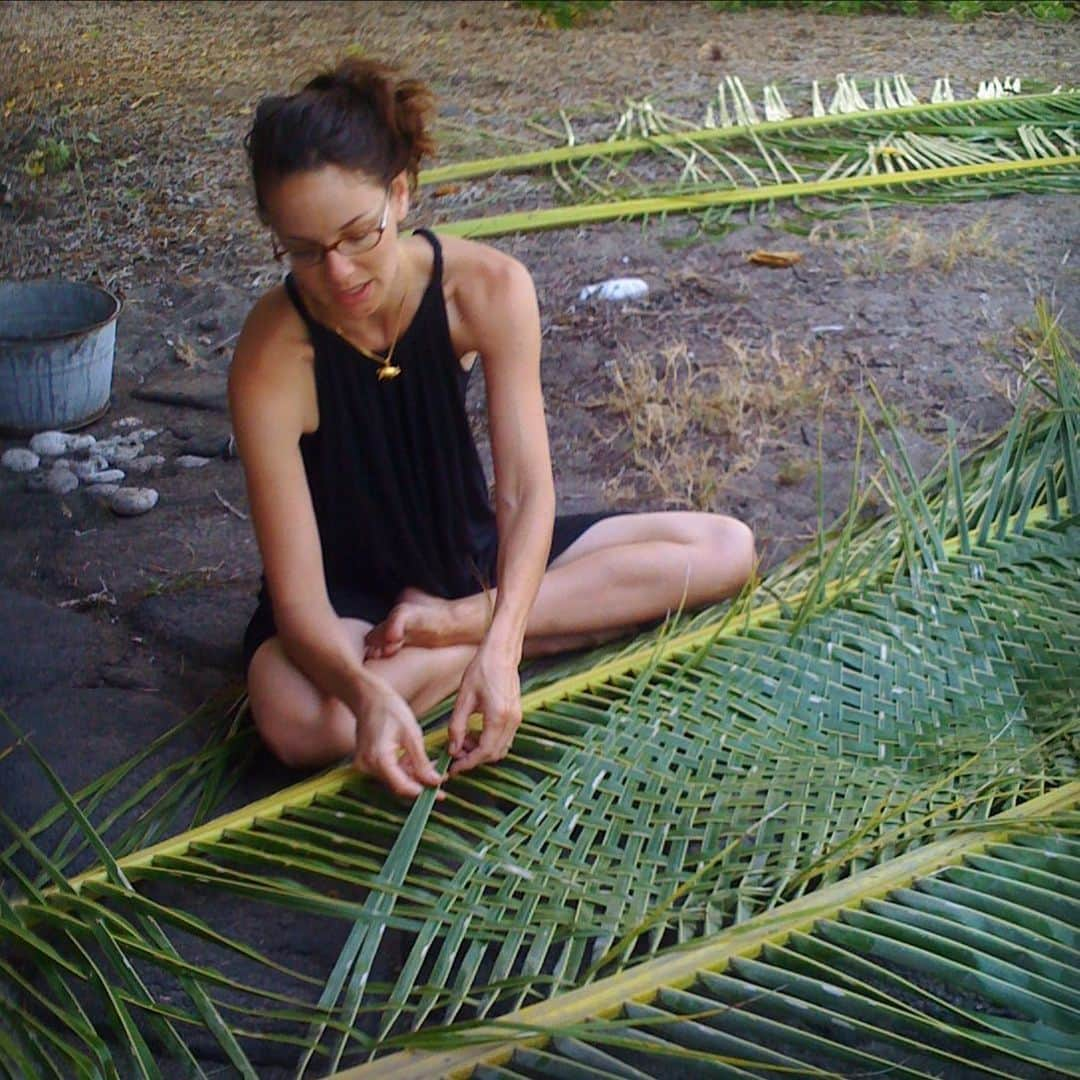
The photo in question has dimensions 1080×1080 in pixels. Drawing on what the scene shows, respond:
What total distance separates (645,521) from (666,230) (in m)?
1.84

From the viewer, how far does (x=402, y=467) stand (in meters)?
2.05

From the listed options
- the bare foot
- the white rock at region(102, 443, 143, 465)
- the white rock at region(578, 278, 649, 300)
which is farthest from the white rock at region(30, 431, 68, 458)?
the bare foot

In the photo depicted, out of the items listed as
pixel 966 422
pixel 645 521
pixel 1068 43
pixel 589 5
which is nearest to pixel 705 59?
pixel 589 5

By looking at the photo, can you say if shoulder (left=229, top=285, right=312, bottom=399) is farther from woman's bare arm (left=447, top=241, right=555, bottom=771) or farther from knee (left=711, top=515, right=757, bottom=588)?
knee (left=711, top=515, right=757, bottom=588)

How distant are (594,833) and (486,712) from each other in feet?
0.80

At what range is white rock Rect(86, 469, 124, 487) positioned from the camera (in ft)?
9.98

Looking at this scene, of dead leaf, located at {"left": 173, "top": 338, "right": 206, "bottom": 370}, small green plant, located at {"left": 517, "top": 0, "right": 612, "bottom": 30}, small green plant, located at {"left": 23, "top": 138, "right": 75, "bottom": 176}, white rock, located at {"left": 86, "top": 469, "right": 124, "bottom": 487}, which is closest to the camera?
white rock, located at {"left": 86, "top": 469, "right": 124, "bottom": 487}

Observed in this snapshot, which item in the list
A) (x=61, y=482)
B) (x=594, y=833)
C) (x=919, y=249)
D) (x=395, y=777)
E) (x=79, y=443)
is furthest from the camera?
(x=919, y=249)

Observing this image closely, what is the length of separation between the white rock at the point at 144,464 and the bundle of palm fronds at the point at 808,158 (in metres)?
1.10

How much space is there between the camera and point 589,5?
594 centimetres

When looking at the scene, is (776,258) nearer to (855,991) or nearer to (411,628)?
(411,628)

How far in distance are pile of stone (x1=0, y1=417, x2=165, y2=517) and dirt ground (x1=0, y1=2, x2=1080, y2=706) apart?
0.12 feet

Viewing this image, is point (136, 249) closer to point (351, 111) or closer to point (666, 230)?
point (666, 230)

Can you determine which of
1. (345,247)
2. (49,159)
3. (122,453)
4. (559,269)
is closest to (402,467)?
(345,247)
